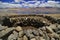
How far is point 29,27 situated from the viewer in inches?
82.3

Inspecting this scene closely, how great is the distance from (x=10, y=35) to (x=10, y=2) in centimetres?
68

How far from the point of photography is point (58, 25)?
206cm

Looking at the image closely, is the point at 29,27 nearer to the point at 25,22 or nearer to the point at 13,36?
the point at 25,22

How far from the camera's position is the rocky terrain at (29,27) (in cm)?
179

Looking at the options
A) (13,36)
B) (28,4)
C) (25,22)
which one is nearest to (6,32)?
(13,36)

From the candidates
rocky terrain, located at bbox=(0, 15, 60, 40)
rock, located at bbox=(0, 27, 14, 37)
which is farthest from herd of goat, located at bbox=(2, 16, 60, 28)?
rock, located at bbox=(0, 27, 14, 37)

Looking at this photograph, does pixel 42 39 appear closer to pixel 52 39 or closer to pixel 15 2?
pixel 52 39

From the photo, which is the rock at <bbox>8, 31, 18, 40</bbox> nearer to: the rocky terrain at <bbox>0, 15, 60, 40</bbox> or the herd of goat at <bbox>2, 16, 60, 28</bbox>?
the rocky terrain at <bbox>0, 15, 60, 40</bbox>

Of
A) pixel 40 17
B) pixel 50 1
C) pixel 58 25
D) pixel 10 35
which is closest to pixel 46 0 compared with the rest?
pixel 50 1

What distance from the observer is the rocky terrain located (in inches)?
70.4

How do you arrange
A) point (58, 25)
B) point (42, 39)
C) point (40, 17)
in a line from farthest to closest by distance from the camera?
1. point (40, 17)
2. point (58, 25)
3. point (42, 39)

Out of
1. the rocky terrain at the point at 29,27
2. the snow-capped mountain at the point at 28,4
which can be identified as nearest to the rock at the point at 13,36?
the rocky terrain at the point at 29,27

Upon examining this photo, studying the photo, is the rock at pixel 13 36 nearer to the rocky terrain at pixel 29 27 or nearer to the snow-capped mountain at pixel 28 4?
the rocky terrain at pixel 29 27

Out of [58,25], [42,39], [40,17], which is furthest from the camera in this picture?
[40,17]
